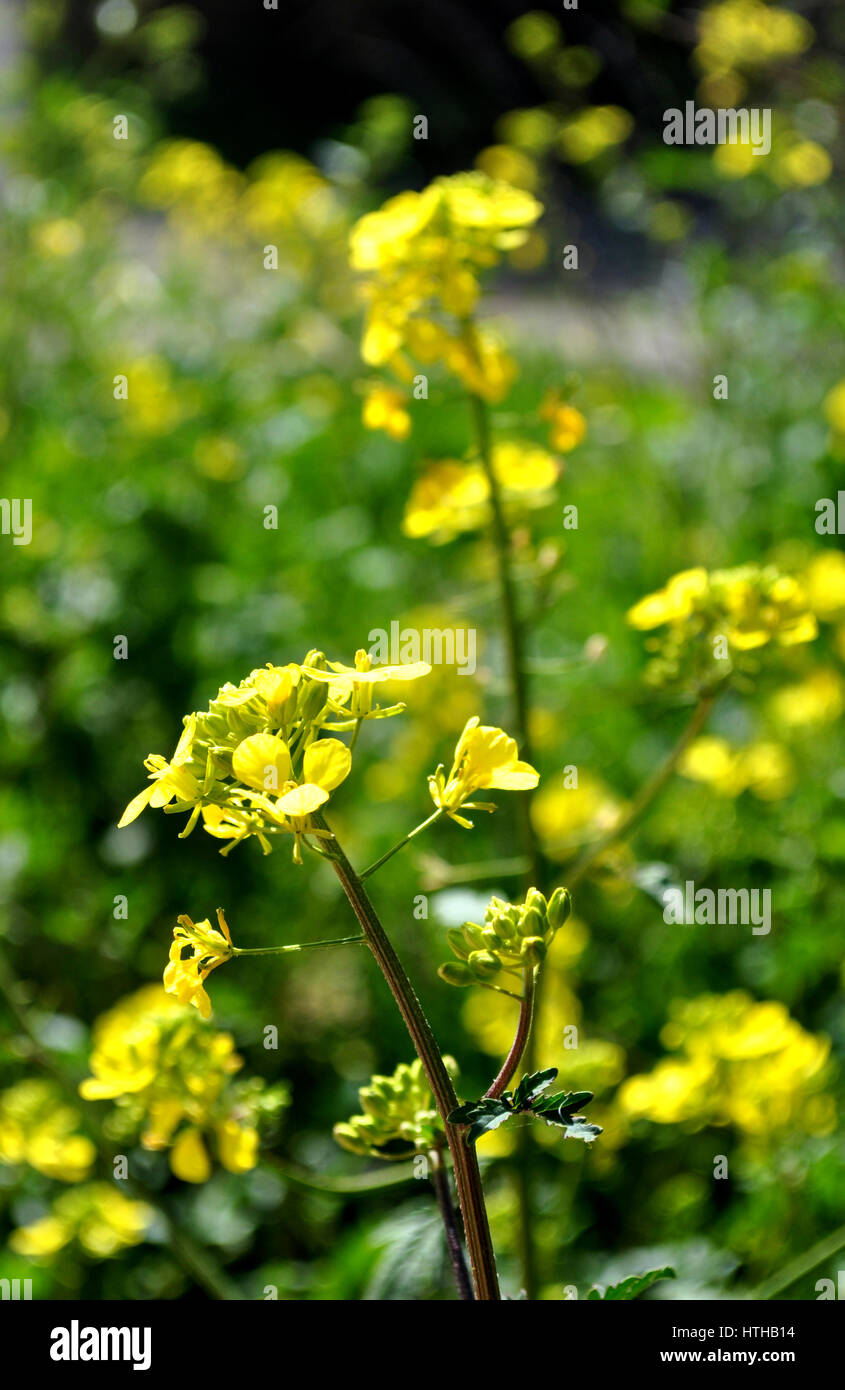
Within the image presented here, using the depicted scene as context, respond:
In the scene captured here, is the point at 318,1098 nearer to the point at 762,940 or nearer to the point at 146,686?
the point at 762,940

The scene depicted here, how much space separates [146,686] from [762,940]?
4.52 ft

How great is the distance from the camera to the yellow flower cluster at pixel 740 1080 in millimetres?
1564

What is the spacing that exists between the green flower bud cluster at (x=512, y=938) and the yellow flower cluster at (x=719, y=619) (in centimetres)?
54

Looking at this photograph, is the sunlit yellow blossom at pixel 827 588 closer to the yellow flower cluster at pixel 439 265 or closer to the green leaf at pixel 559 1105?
the yellow flower cluster at pixel 439 265

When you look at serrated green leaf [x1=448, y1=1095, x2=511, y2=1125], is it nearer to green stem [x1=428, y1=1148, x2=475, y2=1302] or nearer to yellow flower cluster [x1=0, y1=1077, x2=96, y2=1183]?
green stem [x1=428, y1=1148, x2=475, y2=1302]

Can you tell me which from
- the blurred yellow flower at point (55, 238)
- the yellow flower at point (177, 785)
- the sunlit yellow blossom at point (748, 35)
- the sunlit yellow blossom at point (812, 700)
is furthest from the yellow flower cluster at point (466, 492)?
the blurred yellow flower at point (55, 238)

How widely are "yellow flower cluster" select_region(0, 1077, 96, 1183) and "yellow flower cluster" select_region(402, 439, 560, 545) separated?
870 millimetres

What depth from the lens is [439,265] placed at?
1.34 metres

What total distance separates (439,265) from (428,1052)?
2.95ft

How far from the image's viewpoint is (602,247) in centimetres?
746

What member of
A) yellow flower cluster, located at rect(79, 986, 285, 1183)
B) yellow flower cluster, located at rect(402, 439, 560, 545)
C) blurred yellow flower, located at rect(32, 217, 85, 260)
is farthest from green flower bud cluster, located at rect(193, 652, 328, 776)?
blurred yellow flower, located at rect(32, 217, 85, 260)

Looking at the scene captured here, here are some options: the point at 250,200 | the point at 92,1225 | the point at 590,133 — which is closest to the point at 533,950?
the point at 92,1225

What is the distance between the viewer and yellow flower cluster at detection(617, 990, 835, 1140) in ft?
5.13

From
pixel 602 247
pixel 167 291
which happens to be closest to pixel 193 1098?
pixel 167 291
